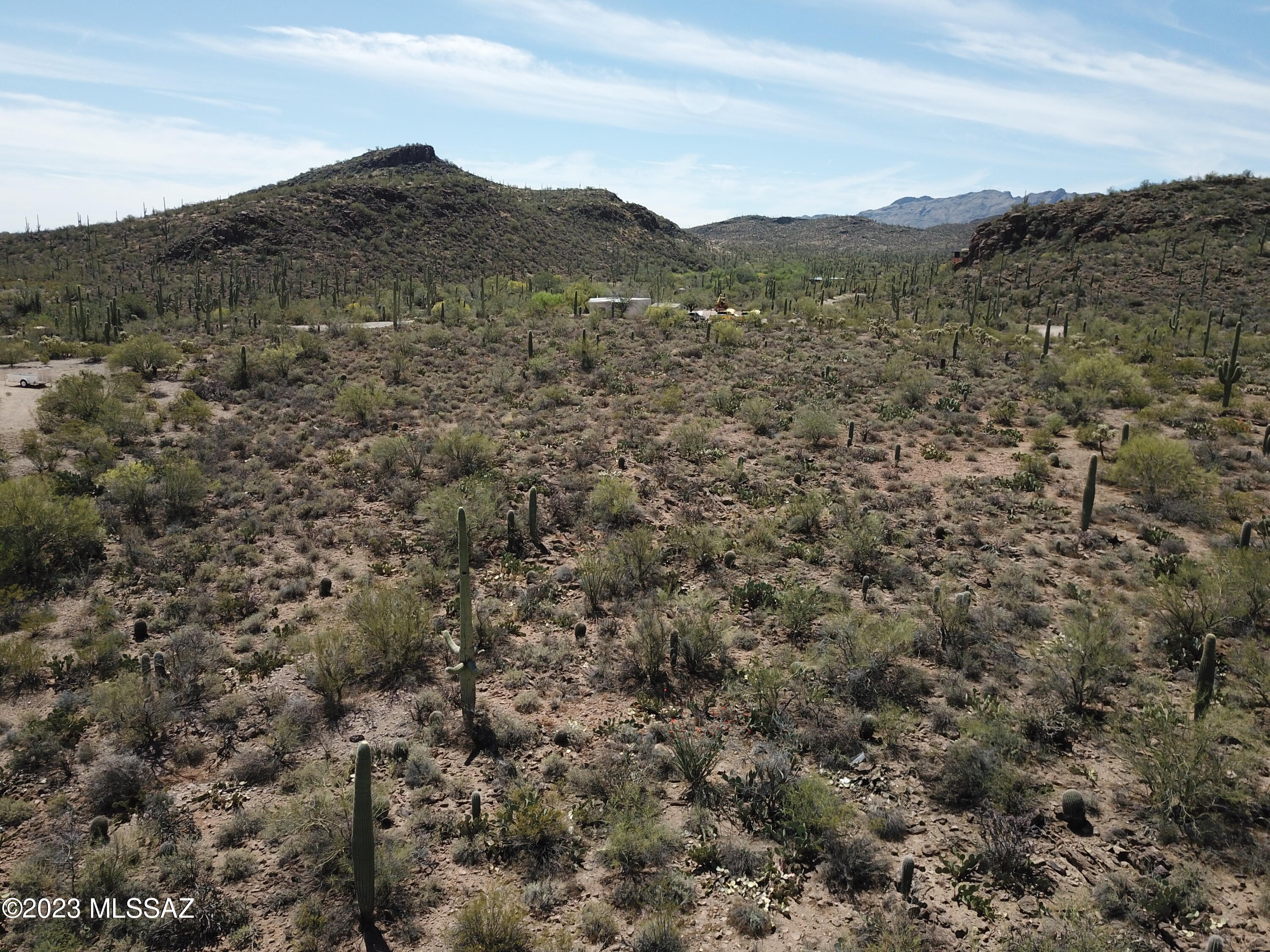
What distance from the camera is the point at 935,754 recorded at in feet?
25.9

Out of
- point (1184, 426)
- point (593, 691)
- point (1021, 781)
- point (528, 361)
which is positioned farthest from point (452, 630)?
point (1184, 426)

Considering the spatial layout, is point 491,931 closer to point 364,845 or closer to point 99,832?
point 364,845

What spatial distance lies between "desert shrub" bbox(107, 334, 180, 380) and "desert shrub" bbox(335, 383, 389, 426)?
28.8ft

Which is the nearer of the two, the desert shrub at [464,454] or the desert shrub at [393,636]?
the desert shrub at [393,636]

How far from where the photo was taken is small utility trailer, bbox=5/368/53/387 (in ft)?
73.0

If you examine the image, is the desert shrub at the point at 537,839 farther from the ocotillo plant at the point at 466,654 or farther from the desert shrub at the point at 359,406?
the desert shrub at the point at 359,406

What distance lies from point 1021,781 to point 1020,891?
1338 mm

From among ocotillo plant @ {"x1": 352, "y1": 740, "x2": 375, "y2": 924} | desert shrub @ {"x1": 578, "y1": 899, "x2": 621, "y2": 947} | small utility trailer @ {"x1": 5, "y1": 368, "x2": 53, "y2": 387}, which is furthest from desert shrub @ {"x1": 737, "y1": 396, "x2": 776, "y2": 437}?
small utility trailer @ {"x1": 5, "y1": 368, "x2": 53, "y2": 387}

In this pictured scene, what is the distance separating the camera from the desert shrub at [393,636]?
973 centimetres

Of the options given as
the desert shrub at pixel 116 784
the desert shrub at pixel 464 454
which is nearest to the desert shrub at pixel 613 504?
the desert shrub at pixel 464 454

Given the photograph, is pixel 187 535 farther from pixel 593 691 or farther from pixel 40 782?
pixel 593 691

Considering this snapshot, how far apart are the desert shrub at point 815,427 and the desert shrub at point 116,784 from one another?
1600cm

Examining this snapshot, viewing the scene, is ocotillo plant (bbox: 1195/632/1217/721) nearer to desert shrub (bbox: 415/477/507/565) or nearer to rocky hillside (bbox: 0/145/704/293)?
desert shrub (bbox: 415/477/507/565)

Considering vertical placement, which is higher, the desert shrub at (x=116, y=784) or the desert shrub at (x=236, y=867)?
the desert shrub at (x=116, y=784)
